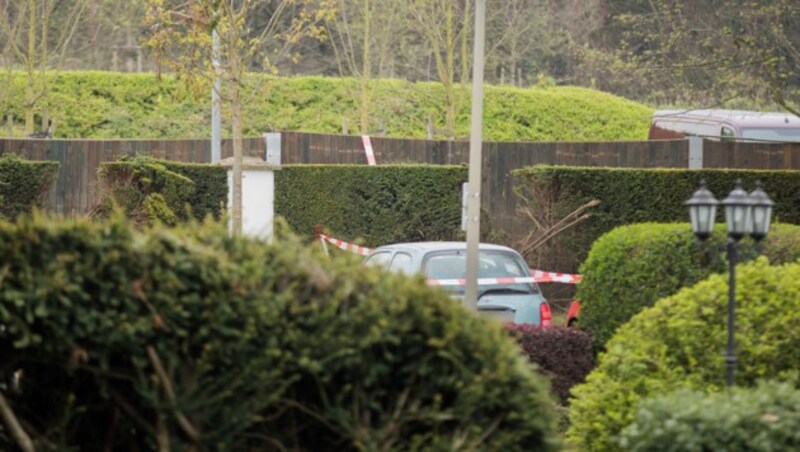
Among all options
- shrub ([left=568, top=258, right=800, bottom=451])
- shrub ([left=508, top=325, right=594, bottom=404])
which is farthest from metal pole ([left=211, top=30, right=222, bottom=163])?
shrub ([left=568, top=258, right=800, bottom=451])

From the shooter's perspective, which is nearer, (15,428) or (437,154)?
(15,428)

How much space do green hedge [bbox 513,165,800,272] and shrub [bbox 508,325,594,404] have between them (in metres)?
6.96

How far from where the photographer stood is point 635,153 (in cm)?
2602

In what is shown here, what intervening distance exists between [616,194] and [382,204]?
422cm

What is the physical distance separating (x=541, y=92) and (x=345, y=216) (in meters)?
20.2

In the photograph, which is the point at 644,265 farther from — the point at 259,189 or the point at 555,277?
the point at 259,189

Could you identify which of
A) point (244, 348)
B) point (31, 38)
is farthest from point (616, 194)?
point (31, 38)

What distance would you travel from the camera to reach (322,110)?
38.5m

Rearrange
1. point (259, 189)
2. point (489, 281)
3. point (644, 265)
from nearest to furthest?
point (644, 265) < point (489, 281) < point (259, 189)

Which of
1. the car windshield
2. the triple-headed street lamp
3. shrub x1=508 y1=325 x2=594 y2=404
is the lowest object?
shrub x1=508 y1=325 x2=594 y2=404

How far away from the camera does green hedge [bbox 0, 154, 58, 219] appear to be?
814 inches

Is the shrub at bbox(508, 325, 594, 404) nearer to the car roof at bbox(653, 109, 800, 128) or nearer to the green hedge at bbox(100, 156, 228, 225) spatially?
the green hedge at bbox(100, 156, 228, 225)

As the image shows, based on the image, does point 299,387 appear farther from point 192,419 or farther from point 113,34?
point 113,34

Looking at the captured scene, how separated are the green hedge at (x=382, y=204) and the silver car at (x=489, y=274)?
21.4ft
